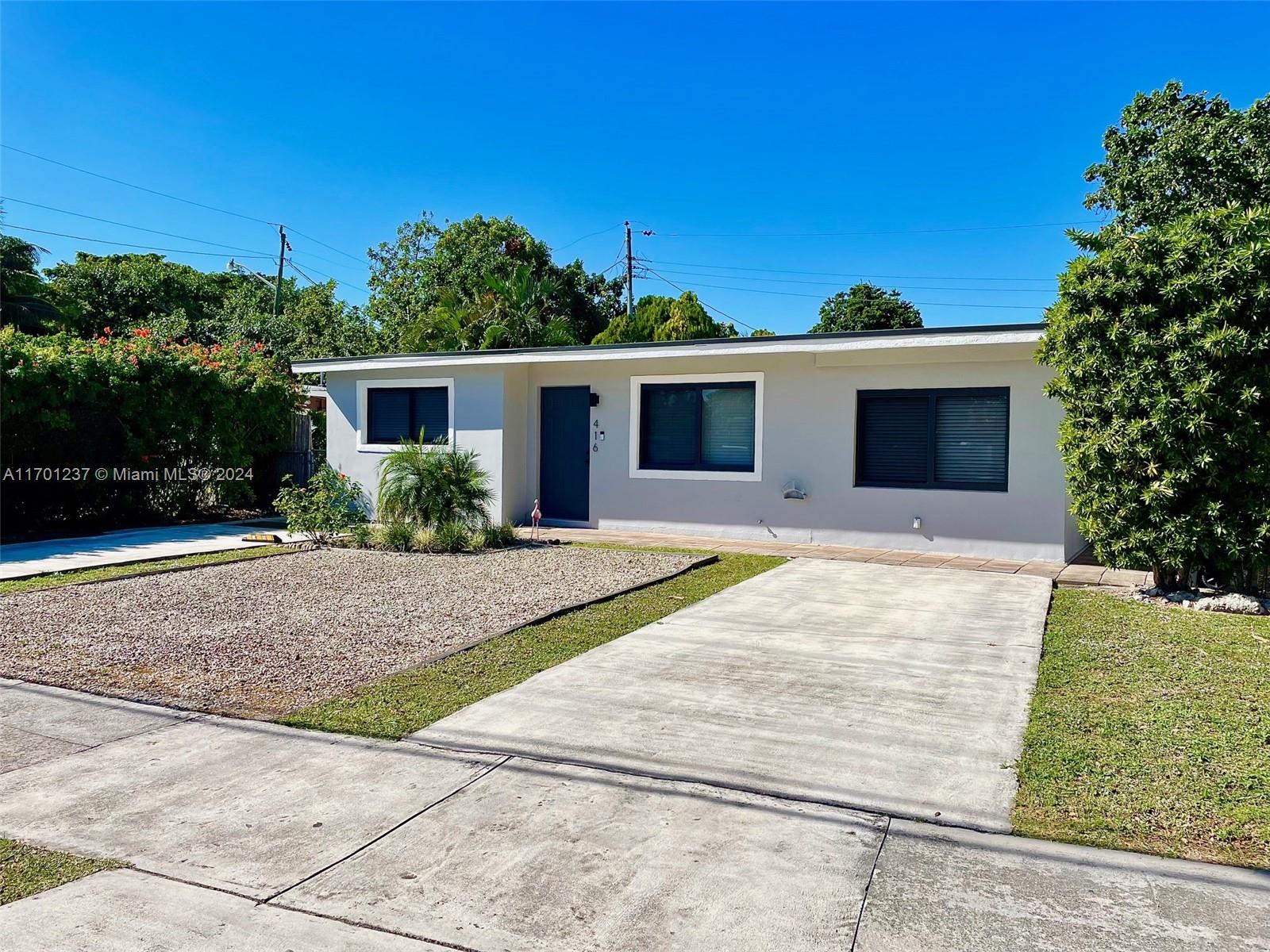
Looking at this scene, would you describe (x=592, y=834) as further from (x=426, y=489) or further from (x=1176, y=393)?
(x=426, y=489)

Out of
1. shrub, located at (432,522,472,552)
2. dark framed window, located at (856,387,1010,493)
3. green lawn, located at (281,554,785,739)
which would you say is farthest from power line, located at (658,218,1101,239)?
green lawn, located at (281,554,785,739)

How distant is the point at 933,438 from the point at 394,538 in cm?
690

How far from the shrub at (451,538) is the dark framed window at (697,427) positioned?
9.79 ft

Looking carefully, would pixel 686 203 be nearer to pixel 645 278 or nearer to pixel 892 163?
pixel 645 278

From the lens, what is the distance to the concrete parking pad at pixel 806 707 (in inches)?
147

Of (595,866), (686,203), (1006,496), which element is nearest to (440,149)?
(686,203)

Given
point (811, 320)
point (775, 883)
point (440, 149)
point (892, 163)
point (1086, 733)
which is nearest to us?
point (775, 883)

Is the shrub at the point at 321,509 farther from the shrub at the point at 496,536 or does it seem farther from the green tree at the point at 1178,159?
the green tree at the point at 1178,159

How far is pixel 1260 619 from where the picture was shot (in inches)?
279

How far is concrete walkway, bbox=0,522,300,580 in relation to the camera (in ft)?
30.9

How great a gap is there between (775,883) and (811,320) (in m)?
46.2

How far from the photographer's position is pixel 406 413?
14.4 m

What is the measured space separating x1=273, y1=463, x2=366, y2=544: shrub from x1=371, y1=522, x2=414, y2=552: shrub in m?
0.85

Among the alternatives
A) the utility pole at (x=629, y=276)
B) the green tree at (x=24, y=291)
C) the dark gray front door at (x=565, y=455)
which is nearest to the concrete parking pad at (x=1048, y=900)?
the dark gray front door at (x=565, y=455)
